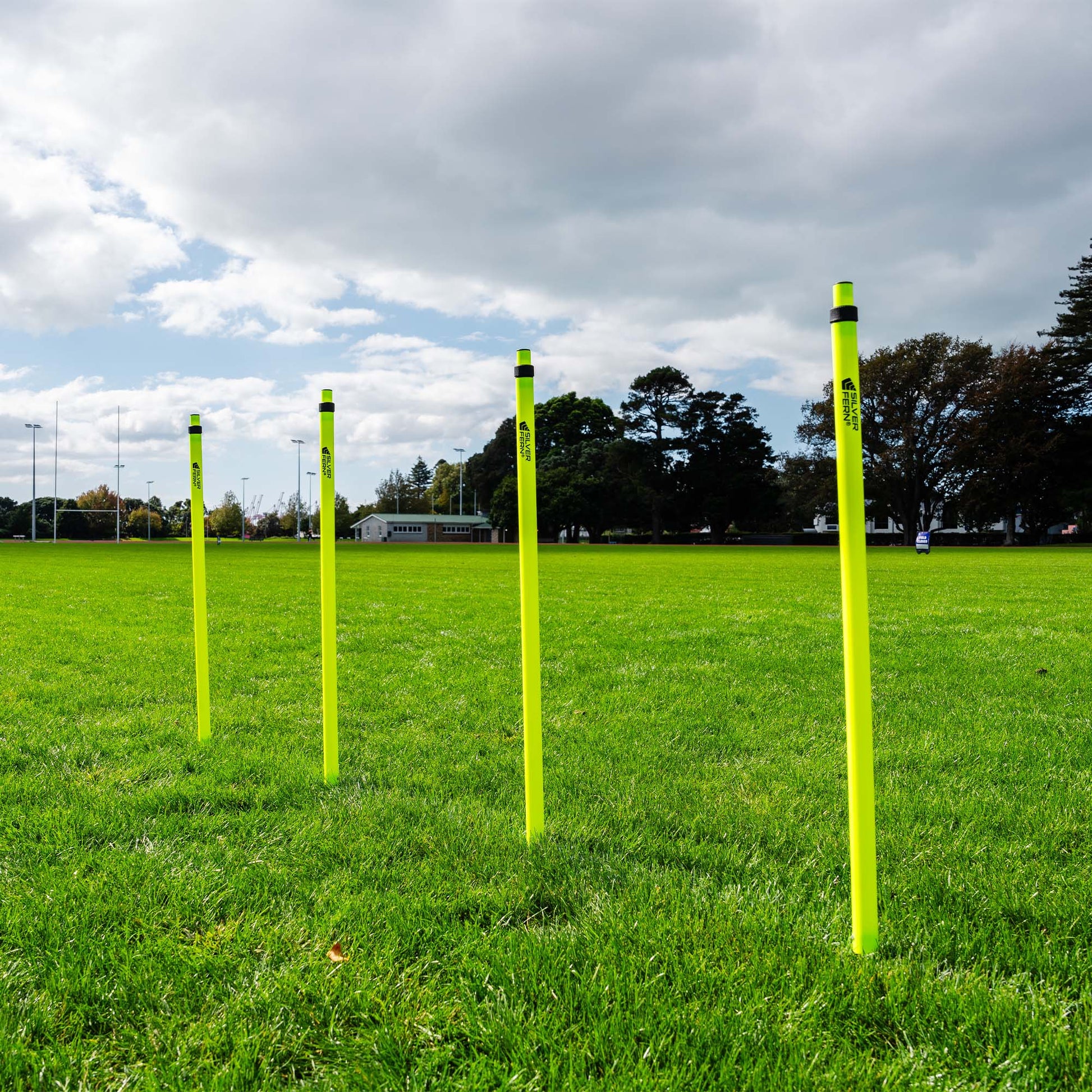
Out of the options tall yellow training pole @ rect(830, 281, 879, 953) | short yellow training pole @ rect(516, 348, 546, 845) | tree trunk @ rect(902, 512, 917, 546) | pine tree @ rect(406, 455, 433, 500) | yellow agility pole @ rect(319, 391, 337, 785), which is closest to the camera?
tall yellow training pole @ rect(830, 281, 879, 953)

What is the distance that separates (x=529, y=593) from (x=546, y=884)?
121 cm

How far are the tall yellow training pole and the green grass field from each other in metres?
Result: 0.23

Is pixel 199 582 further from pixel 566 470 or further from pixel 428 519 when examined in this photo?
pixel 428 519

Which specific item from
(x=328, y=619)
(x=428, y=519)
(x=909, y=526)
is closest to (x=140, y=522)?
(x=428, y=519)

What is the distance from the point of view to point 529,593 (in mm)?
3420

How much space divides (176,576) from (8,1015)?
20031 millimetres

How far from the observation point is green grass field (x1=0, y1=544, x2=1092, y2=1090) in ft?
7.30

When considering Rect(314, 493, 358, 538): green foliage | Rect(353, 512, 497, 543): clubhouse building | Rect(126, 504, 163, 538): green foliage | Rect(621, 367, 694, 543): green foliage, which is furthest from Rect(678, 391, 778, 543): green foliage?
Rect(126, 504, 163, 538): green foliage

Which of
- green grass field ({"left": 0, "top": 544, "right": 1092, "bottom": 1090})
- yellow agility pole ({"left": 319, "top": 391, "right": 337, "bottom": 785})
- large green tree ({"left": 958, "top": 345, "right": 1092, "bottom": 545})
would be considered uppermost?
large green tree ({"left": 958, "top": 345, "right": 1092, "bottom": 545})

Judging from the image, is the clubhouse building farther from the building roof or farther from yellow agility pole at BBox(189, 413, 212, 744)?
yellow agility pole at BBox(189, 413, 212, 744)

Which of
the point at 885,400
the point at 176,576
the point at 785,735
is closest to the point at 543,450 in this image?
the point at 885,400

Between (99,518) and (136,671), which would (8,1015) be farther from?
(99,518)

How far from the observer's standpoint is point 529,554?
133 inches

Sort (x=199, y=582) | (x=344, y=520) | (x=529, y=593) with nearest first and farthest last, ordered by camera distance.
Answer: (x=529, y=593) → (x=199, y=582) → (x=344, y=520)
